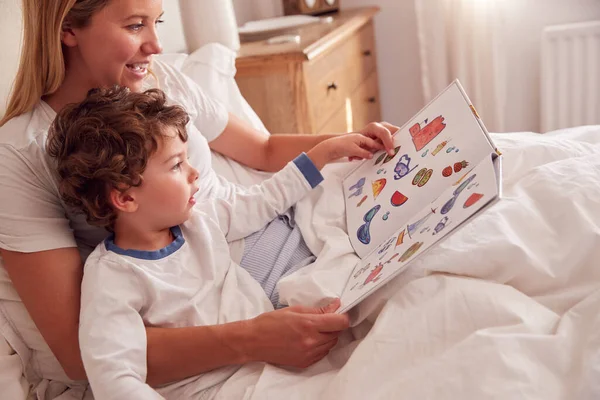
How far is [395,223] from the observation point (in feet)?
3.35

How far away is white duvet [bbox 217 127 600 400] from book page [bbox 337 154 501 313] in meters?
0.04

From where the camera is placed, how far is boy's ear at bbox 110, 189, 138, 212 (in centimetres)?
95

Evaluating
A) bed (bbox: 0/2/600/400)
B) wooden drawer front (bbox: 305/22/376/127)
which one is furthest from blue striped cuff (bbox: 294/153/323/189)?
wooden drawer front (bbox: 305/22/376/127)

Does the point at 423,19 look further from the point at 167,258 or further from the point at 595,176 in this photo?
the point at 167,258

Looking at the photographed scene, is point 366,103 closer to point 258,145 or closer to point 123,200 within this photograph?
point 258,145

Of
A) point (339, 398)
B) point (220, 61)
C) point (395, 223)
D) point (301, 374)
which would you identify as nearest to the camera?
point (339, 398)

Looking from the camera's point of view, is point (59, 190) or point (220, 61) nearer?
point (59, 190)

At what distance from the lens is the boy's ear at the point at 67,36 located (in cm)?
103

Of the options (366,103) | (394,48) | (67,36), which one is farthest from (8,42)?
(394,48)

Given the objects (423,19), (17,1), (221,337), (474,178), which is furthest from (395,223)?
(423,19)

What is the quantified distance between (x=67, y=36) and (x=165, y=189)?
1.04 ft

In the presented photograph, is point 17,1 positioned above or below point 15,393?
above

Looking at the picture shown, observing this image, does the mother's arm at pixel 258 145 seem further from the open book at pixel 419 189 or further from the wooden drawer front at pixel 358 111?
the wooden drawer front at pixel 358 111

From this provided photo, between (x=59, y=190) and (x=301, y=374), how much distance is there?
1.53 feet
